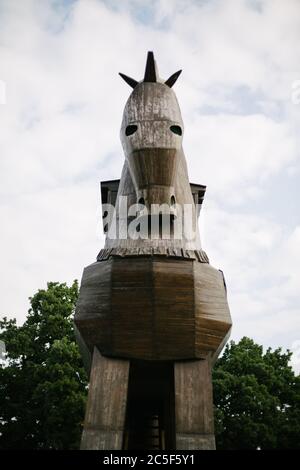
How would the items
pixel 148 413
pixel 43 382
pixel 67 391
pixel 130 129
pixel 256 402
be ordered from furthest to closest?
pixel 256 402
pixel 43 382
pixel 67 391
pixel 148 413
pixel 130 129

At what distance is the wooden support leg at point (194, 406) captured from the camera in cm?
983

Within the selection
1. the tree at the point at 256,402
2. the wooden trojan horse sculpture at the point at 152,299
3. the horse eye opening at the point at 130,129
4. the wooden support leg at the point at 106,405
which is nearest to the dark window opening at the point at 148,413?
the wooden trojan horse sculpture at the point at 152,299

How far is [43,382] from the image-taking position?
2391 centimetres

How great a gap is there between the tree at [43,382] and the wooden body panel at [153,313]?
12939 mm

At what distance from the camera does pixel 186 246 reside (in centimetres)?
1185

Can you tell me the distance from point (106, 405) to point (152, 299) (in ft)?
7.96

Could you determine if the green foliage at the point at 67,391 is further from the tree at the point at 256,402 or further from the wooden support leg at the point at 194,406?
the wooden support leg at the point at 194,406

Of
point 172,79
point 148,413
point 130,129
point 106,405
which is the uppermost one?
point 172,79

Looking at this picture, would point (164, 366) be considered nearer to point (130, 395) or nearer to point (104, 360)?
point (104, 360)

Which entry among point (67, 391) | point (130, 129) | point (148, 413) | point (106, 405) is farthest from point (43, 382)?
point (130, 129)

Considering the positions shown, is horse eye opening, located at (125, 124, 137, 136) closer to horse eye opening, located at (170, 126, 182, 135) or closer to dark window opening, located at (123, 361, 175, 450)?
horse eye opening, located at (170, 126, 182, 135)

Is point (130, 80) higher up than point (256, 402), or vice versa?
point (130, 80)

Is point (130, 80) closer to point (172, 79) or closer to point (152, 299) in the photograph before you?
point (172, 79)
